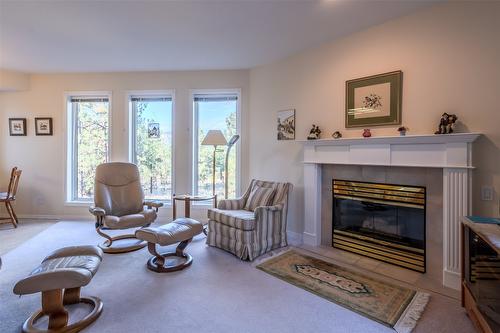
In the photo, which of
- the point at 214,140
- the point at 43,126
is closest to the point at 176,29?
the point at 214,140

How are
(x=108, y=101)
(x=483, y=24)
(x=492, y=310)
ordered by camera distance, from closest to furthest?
(x=492, y=310) → (x=483, y=24) → (x=108, y=101)

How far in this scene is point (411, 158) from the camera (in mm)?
2531

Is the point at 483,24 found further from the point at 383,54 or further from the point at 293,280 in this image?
the point at 293,280

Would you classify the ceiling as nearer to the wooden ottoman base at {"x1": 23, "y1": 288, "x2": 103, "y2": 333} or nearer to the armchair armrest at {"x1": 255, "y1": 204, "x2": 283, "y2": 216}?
the armchair armrest at {"x1": 255, "y1": 204, "x2": 283, "y2": 216}

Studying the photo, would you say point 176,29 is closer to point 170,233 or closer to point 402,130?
point 170,233

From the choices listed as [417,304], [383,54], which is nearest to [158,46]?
[383,54]

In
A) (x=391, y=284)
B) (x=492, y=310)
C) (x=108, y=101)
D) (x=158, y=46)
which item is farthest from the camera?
(x=108, y=101)

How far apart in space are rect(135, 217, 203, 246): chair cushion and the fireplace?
1786 mm

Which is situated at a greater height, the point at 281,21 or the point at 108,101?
the point at 281,21

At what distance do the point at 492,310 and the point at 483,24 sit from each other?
7.39 ft

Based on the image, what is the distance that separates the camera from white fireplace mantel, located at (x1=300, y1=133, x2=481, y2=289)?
2.22 meters

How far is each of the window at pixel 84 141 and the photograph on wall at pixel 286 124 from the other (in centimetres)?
311

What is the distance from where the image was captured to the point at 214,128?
4.49 m

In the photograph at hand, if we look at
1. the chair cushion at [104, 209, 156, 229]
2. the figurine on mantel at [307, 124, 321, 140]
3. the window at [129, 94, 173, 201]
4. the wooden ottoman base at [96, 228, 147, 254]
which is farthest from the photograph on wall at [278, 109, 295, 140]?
the wooden ottoman base at [96, 228, 147, 254]
